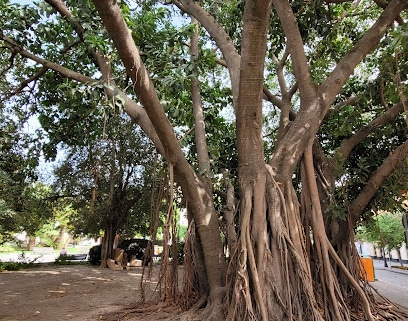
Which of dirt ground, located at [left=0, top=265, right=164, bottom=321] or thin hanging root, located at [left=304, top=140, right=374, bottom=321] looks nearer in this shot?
thin hanging root, located at [left=304, top=140, right=374, bottom=321]

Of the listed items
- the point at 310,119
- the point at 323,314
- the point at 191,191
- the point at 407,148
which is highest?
the point at 310,119

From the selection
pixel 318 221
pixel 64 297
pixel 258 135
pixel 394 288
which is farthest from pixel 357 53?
pixel 394 288

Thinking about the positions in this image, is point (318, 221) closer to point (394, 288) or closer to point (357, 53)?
point (357, 53)

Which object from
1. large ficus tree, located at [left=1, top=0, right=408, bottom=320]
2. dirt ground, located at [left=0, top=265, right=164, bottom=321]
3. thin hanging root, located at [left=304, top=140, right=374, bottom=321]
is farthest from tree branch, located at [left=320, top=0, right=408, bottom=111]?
dirt ground, located at [left=0, top=265, right=164, bottom=321]

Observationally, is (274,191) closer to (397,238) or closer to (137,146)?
(137,146)

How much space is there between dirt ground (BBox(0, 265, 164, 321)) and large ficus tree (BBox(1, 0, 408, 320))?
1651 mm

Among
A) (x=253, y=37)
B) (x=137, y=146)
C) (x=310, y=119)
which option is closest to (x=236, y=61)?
(x=310, y=119)

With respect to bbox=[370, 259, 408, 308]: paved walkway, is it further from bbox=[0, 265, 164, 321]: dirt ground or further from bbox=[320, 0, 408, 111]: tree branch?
bbox=[0, 265, 164, 321]: dirt ground

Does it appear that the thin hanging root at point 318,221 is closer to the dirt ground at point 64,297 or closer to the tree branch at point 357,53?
the tree branch at point 357,53

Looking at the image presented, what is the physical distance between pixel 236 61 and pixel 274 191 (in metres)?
2.22

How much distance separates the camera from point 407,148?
14.3 ft

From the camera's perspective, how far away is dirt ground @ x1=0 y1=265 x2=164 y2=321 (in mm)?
4852

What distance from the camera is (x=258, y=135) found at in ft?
14.1

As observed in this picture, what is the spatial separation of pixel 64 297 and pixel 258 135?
4.61 metres
